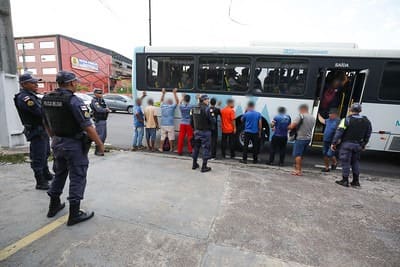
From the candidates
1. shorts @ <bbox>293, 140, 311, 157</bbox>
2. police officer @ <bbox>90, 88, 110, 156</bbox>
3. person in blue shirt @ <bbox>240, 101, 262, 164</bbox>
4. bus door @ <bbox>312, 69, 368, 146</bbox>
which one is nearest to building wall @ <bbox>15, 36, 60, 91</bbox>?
police officer @ <bbox>90, 88, 110, 156</bbox>

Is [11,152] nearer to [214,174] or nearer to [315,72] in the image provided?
[214,174]

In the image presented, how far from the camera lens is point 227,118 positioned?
211 inches

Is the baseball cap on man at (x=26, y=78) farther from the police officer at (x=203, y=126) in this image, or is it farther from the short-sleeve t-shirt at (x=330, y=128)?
the short-sleeve t-shirt at (x=330, y=128)

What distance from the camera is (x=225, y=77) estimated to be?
5883 mm

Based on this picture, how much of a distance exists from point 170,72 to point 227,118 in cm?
238

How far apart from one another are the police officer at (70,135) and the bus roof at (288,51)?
4.10 meters

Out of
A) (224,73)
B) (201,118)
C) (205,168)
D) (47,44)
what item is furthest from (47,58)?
(205,168)

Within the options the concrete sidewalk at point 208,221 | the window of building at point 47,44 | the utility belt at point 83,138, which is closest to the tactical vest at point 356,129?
the concrete sidewalk at point 208,221

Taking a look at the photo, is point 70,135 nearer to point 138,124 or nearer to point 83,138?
point 83,138

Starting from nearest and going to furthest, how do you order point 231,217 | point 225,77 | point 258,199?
point 231,217 → point 258,199 → point 225,77

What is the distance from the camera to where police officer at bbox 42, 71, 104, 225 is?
88.7 inches

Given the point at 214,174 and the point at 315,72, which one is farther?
the point at 315,72

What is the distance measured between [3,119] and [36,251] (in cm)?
495

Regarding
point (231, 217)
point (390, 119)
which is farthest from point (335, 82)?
point (231, 217)
